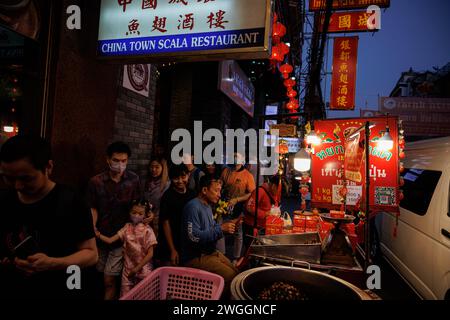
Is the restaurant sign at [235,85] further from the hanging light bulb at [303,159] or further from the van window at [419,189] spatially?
the van window at [419,189]

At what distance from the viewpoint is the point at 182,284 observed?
2.17 m

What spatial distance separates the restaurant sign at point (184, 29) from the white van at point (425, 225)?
361cm

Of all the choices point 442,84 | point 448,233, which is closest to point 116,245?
point 448,233

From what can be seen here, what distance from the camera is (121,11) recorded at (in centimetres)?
339

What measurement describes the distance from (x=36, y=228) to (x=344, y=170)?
4.40 metres

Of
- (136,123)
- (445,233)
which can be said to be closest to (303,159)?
(445,233)

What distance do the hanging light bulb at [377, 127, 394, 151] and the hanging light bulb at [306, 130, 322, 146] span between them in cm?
116

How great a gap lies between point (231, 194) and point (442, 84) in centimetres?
3139

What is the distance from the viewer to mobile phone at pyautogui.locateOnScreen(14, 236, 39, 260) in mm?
1862

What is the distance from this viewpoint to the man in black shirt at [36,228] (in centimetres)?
182

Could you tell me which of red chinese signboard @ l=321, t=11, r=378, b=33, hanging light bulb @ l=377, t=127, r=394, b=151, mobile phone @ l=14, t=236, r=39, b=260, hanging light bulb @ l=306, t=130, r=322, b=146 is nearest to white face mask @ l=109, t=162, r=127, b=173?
mobile phone @ l=14, t=236, r=39, b=260

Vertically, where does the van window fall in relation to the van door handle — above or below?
above

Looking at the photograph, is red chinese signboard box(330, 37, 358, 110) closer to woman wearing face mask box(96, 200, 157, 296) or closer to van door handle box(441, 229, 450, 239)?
van door handle box(441, 229, 450, 239)
